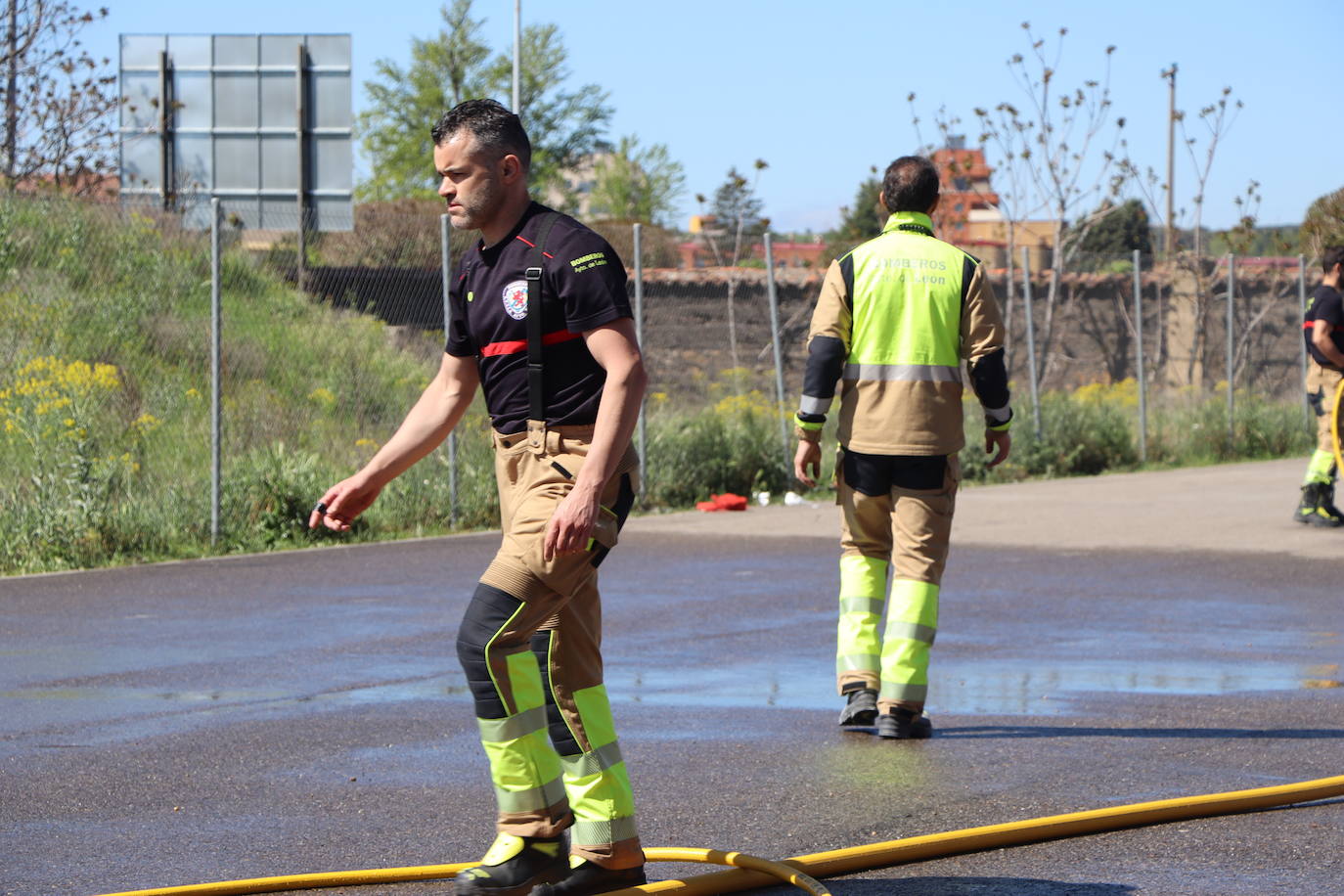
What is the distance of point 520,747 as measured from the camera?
4.21m

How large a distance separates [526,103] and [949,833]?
54999 millimetres

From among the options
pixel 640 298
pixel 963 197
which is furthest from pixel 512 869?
pixel 963 197

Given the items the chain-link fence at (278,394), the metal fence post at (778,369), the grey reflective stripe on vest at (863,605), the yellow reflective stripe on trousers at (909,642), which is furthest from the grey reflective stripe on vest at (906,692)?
the metal fence post at (778,369)

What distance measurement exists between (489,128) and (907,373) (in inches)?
109

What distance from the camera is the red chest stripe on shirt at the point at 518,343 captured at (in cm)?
429

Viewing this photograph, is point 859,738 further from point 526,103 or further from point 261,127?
point 526,103

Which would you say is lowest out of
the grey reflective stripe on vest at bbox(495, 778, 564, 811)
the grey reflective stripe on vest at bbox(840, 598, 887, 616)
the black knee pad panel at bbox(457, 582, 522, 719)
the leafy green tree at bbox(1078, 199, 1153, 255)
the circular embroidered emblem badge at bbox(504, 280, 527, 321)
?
the grey reflective stripe on vest at bbox(495, 778, 564, 811)

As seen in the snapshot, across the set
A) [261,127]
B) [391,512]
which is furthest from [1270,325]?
[391,512]

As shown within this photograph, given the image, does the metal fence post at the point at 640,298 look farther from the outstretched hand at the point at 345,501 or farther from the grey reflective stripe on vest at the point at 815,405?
the outstretched hand at the point at 345,501

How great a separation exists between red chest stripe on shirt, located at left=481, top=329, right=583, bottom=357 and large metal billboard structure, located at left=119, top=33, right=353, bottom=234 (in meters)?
14.2

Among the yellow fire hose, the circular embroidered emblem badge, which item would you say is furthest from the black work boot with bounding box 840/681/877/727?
the circular embroidered emblem badge

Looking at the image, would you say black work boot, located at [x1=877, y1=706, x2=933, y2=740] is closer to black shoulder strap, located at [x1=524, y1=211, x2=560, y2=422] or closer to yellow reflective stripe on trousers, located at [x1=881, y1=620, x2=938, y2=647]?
yellow reflective stripe on trousers, located at [x1=881, y1=620, x2=938, y2=647]

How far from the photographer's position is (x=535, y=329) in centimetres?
426

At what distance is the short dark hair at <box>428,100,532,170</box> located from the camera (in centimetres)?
430
